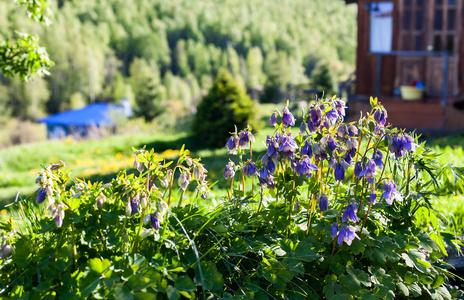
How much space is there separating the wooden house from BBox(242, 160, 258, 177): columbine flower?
30.0 ft

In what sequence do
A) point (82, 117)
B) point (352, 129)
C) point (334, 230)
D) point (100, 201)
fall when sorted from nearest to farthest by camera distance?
1. point (100, 201)
2. point (334, 230)
3. point (352, 129)
4. point (82, 117)

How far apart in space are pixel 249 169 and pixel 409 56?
34.4 ft

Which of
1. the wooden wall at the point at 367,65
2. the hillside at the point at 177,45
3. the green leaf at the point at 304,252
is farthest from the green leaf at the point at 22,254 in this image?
the hillside at the point at 177,45

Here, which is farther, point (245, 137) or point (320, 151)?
point (245, 137)

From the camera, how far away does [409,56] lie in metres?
11.2

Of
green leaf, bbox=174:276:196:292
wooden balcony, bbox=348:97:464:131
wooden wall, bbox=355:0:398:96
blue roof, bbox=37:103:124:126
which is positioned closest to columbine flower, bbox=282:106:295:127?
green leaf, bbox=174:276:196:292

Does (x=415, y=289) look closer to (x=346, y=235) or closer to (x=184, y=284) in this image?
(x=346, y=235)

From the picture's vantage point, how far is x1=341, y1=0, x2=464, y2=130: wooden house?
10.6 meters

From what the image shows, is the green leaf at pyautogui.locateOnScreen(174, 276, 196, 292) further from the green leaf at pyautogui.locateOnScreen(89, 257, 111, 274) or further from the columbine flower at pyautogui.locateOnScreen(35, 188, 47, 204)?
the columbine flower at pyautogui.locateOnScreen(35, 188, 47, 204)

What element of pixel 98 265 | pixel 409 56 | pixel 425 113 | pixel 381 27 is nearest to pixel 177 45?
pixel 381 27

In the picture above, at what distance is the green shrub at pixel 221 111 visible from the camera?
13719mm

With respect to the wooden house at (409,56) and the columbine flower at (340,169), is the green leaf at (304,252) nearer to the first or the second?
the columbine flower at (340,169)

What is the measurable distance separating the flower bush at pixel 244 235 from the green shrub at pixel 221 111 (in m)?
11.3

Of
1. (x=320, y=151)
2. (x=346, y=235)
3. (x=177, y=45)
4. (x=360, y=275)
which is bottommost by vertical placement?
(x=360, y=275)
